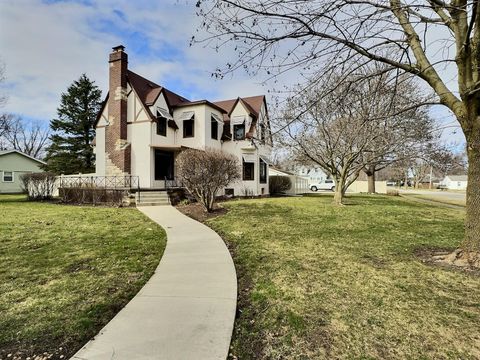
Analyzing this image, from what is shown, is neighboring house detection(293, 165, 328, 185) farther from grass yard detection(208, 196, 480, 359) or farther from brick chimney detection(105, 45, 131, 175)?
grass yard detection(208, 196, 480, 359)

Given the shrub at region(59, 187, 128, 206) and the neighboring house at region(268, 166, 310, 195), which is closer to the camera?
the shrub at region(59, 187, 128, 206)

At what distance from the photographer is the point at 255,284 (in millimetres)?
4320

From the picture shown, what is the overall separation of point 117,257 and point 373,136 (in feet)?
39.5

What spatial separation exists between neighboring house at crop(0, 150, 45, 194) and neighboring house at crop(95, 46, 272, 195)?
1737cm

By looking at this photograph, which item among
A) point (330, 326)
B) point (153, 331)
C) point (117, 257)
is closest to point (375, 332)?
point (330, 326)

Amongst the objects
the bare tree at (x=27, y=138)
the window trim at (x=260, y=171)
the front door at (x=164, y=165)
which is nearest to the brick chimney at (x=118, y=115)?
the front door at (x=164, y=165)

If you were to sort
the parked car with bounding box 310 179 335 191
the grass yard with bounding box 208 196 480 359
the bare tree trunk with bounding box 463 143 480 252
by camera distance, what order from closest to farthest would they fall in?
the grass yard with bounding box 208 196 480 359 → the bare tree trunk with bounding box 463 143 480 252 → the parked car with bounding box 310 179 335 191

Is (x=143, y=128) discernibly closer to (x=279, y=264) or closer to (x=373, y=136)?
(x=373, y=136)

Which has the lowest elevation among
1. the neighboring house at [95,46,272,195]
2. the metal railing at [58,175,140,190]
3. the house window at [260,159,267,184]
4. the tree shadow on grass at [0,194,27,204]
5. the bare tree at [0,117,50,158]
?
the tree shadow on grass at [0,194,27,204]

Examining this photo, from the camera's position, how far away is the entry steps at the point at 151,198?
1516cm

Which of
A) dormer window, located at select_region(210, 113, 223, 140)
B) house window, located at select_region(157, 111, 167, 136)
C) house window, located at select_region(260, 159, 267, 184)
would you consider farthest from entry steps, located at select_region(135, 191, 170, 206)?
house window, located at select_region(260, 159, 267, 184)

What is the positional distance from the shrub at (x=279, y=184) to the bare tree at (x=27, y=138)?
44537 mm

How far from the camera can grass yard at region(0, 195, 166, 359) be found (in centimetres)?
288

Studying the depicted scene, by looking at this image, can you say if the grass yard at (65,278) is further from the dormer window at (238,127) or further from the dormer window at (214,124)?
the dormer window at (238,127)
